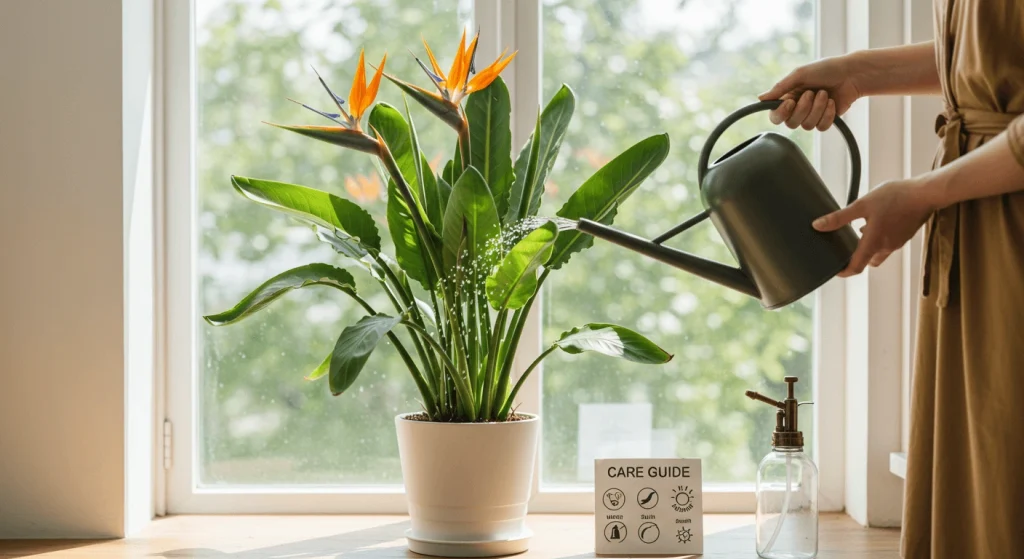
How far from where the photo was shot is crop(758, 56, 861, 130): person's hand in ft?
3.57

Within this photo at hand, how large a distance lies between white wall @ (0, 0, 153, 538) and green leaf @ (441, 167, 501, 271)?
54 centimetres

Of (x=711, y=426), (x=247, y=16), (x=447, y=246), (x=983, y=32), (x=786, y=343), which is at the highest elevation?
(x=247, y=16)

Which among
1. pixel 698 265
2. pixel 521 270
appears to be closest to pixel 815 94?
pixel 698 265

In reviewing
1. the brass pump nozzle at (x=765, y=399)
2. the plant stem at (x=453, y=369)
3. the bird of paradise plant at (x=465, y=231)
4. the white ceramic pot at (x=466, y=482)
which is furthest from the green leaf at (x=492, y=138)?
the brass pump nozzle at (x=765, y=399)

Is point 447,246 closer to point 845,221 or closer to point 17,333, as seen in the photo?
point 845,221

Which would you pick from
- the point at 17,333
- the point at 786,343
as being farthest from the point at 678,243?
the point at 17,333

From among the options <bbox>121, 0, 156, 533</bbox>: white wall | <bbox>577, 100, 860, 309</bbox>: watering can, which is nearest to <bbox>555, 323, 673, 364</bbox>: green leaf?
<bbox>577, 100, 860, 309</bbox>: watering can

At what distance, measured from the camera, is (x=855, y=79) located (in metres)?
1.12

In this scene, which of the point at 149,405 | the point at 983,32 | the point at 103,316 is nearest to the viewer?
the point at 983,32

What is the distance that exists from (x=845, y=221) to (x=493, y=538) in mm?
684

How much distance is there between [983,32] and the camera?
88 cm

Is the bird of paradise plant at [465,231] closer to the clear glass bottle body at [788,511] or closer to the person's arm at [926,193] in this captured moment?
the clear glass bottle body at [788,511]

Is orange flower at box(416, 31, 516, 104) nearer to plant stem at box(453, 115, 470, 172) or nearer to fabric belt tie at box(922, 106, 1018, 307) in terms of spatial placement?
plant stem at box(453, 115, 470, 172)

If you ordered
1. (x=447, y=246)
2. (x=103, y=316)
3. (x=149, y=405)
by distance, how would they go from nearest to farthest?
(x=447, y=246) < (x=103, y=316) < (x=149, y=405)
